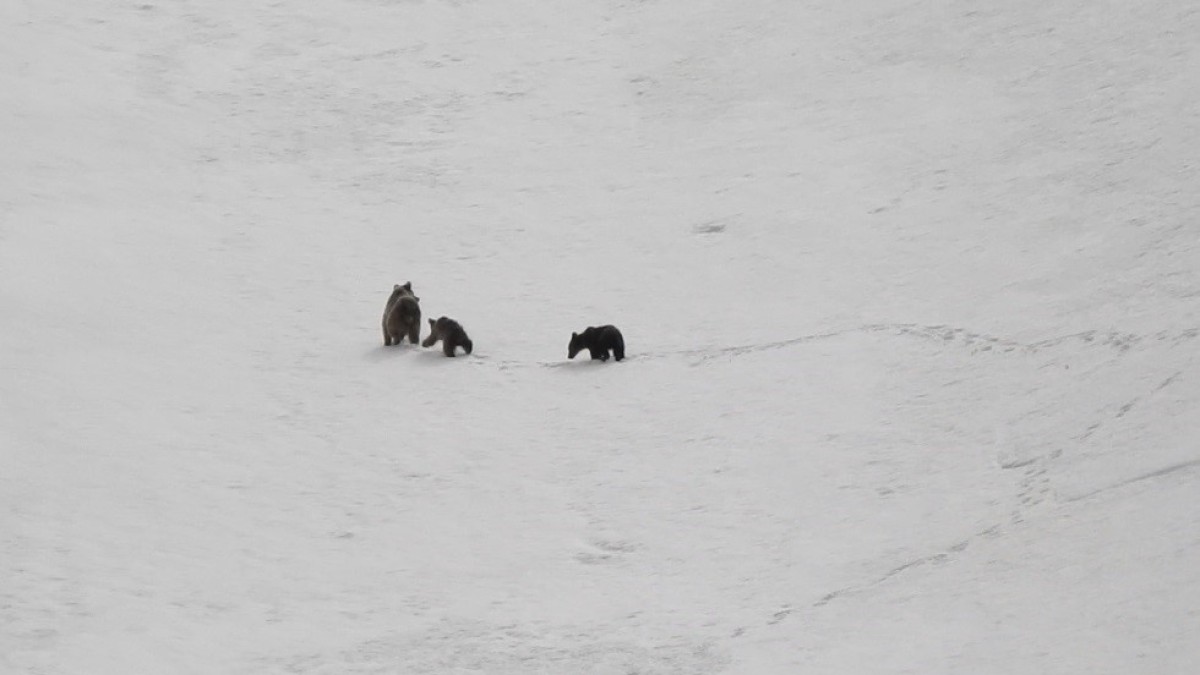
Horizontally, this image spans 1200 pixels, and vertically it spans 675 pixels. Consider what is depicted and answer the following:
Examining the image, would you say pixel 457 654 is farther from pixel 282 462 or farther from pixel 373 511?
pixel 282 462

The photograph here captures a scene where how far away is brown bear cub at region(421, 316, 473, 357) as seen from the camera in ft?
37.5

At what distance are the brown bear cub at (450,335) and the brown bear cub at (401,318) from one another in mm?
182

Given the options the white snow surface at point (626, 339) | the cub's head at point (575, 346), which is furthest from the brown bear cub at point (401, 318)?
the cub's head at point (575, 346)

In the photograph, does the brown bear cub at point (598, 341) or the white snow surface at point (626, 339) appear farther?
the brown bear cub at point (598, 341)

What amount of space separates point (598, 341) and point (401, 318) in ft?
4.68

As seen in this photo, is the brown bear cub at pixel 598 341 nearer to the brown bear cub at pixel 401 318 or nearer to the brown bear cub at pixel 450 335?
the brown bear cub at pixel 450 335

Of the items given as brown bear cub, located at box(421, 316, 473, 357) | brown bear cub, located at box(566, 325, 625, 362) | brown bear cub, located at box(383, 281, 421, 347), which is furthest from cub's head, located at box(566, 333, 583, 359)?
brown bear cub, located at box(383, 281, 421, 347)

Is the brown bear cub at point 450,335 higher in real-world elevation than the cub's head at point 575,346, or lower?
higher

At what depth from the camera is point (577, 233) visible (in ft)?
46.9

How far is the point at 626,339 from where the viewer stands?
39.0 feet

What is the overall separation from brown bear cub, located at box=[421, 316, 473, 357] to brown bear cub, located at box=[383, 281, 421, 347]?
182mm

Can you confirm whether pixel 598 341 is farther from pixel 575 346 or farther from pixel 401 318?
pixel 401 318

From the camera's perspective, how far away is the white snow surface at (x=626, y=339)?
7.59m

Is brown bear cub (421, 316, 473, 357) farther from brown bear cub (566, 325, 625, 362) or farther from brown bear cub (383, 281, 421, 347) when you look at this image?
brown bear cub (566, 325, 625, 362)
